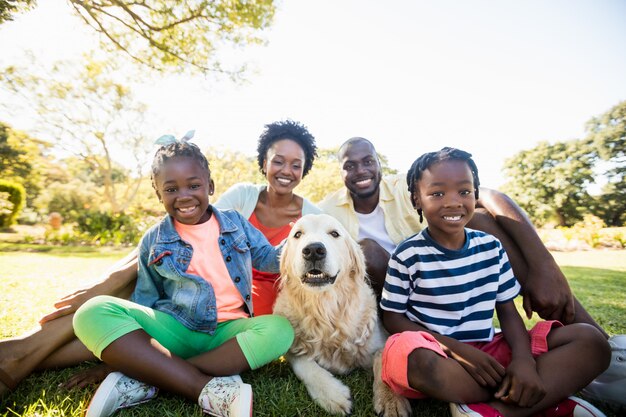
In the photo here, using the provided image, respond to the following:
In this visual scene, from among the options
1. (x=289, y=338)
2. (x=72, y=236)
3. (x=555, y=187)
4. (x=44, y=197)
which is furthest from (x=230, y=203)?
(x=555, y=187)

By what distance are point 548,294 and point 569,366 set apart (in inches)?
21.7

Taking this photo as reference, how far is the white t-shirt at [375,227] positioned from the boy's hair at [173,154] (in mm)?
1996

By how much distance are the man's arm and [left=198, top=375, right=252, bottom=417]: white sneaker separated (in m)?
1.85

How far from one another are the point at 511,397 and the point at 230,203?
278 centimetres

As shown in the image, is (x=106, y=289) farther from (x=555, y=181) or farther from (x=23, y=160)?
(x=555, y=181)

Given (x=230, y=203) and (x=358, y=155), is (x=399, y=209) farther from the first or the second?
(x=230, y=203)

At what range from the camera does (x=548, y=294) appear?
2.01m

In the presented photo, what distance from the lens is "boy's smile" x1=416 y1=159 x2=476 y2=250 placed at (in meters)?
1.97

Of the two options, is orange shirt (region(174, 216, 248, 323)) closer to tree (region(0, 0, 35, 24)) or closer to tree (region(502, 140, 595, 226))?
tree (region(0, 0, 35, 24))

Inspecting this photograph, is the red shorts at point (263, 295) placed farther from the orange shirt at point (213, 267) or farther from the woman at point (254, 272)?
the orange shirt at point (213, 267)

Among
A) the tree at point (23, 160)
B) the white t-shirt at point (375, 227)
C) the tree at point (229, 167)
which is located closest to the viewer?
the white t-shirt at point (375, 227)

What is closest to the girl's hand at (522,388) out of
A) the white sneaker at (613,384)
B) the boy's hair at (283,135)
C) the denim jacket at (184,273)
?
the white sneaker at (613,384)

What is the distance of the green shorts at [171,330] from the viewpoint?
171cm

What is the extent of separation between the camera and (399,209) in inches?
141
